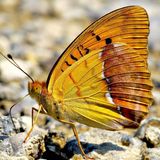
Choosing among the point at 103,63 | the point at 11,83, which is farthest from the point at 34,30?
the point at 103,63

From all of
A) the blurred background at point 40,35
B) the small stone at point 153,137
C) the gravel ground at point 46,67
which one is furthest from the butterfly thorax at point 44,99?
the blurred background at point 40,35

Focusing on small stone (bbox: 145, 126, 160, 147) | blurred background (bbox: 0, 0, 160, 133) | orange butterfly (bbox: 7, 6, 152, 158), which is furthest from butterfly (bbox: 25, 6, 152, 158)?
blurred background (bbox: 0, 0, 160, 133)

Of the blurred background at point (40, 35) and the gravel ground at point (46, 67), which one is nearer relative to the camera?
the gravel ground at point (46, 67)

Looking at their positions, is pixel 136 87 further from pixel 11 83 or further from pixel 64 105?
pixel 11 83

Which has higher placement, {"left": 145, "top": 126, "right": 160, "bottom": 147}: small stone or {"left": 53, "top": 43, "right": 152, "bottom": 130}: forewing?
{"left": 53, "top": 43, "right": 152, "bottom": 130}: forewing

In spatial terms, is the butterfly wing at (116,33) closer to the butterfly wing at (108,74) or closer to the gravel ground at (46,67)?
the butterfly wing at (108,74)

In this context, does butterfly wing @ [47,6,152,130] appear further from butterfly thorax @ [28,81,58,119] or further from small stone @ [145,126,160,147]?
small stone @ [145,126,160,147]

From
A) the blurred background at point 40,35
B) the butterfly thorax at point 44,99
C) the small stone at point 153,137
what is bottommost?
the small stone at point 153,137

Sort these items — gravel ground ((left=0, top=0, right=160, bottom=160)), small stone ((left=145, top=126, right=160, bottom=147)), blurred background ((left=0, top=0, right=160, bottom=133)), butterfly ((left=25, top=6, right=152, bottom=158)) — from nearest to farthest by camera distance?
gravel ground ((left=0, top=0, right=160, bottom=160)) → butterfly ((left=25, top=6, right=152, bottom=158)) → small stone ((left=145, top=126, right=160, bottom=147)) → blurred background ((left=0, top=0, right=160, bottom=133))
